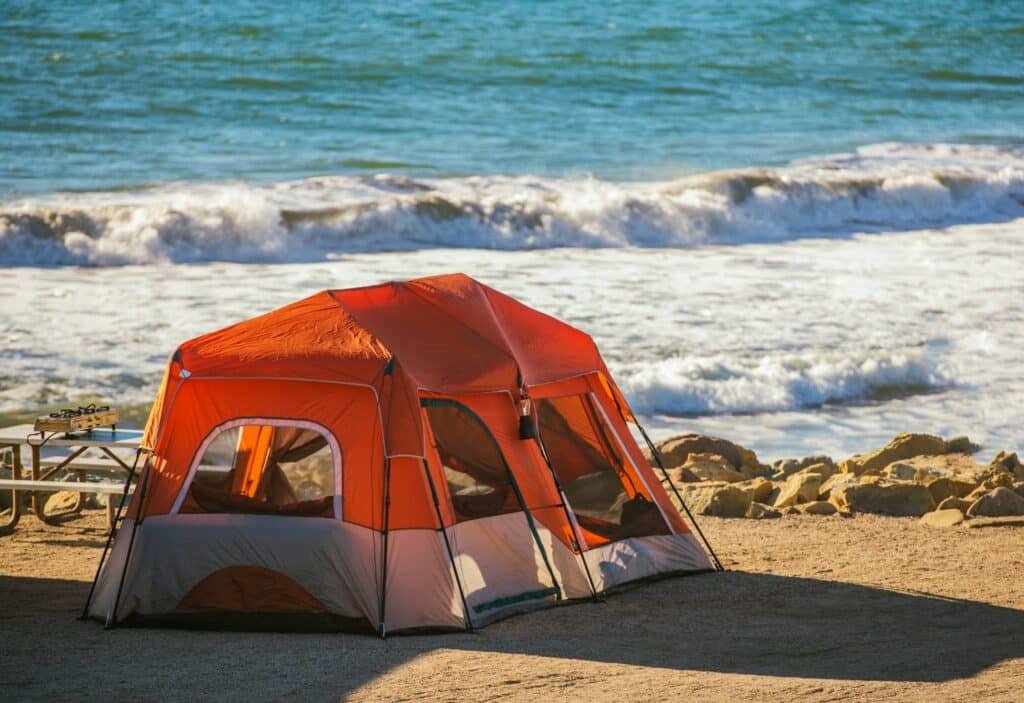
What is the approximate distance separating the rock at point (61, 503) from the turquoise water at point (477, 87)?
1299cm

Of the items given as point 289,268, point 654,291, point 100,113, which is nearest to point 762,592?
point 654,291

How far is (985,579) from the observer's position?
26.0 ft

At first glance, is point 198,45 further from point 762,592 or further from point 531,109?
point 762,592

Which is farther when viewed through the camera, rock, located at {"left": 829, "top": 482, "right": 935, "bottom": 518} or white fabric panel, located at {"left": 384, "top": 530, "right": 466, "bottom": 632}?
rock, located at {"left": 829, "top": 482, "right": 935, "bottom": 518}

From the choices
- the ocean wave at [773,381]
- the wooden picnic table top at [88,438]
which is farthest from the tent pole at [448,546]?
the ocean wave at [773,381]

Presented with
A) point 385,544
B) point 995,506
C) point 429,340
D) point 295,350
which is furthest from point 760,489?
point 295,350

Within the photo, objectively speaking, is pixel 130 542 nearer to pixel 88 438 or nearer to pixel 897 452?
pixel 88 438

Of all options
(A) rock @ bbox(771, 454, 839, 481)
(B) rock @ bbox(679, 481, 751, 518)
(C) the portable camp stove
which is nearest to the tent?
(C) the portable camp stove

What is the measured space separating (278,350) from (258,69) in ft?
77.9

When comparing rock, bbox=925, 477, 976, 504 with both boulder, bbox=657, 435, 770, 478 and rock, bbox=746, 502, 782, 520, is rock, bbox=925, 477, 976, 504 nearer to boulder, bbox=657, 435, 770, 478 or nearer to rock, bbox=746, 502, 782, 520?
rock, bbox=746, 502, 782, 520

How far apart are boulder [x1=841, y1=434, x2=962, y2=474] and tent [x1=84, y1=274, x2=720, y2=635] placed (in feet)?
11.9

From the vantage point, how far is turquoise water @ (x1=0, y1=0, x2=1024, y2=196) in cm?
2517

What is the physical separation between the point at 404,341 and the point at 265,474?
97 centimetres

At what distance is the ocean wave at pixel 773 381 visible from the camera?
521 inches
